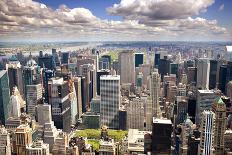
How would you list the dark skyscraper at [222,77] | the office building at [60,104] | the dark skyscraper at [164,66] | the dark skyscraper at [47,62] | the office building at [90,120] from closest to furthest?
the office building at [60,104] < the office building at [90,120] < the dark skyscraper at [222,77] < the dark skyscraper at [47,62] < the dark skyscraper at [164,66]

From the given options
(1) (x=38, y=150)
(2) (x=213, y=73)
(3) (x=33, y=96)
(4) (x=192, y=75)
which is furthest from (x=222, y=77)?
(1) (x=38, y=150)

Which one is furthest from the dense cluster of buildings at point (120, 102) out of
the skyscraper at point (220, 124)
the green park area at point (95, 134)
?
the green park area at point (95, 134)

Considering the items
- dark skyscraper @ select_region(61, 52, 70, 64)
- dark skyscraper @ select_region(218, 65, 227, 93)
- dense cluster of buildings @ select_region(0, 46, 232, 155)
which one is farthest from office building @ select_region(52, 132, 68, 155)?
dark skyscraper @ select_region(218, 65, 227, 93)

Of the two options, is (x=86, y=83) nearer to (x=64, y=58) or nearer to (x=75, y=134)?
(x=64, y=58)

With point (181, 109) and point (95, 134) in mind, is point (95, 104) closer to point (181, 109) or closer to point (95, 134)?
point (95, 134)

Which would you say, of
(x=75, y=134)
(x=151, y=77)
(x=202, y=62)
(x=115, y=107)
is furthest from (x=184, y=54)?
(x=75, y=134)

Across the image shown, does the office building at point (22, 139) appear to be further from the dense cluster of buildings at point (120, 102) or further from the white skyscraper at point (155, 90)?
the white skyscraper at point (155, 90)

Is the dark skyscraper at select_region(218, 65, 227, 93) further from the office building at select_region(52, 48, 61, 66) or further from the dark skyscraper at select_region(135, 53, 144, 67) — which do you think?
the office building at select_region(52, 48, 61, 66)
